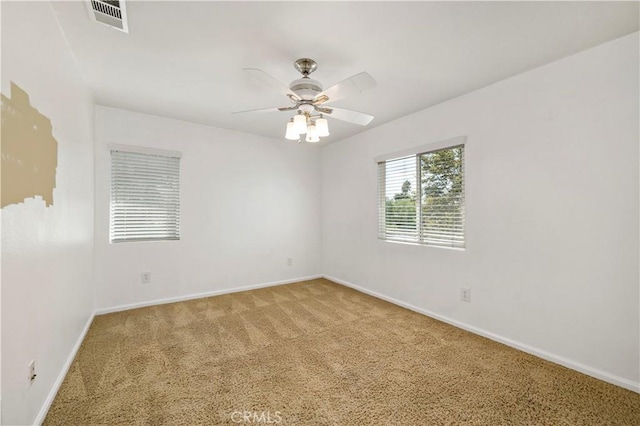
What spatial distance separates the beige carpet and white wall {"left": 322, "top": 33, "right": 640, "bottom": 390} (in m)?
0.26

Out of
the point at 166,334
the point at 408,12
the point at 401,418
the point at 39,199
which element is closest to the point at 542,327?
the point at 401,418

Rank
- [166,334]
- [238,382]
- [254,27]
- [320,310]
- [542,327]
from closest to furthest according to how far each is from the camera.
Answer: [254,27] → [238,382] → [542,327] → [166,334] → [320,310]

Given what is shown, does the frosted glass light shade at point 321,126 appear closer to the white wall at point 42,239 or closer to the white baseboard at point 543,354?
the white wall at point 42,239

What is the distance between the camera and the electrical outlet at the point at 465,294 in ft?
9.39

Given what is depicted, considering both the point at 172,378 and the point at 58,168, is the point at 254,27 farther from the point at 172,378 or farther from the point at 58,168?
the point at 172,378

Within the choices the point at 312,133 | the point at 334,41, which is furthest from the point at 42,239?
the point at 334,41

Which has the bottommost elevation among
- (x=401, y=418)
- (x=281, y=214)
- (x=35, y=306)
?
(x=401, y=418)

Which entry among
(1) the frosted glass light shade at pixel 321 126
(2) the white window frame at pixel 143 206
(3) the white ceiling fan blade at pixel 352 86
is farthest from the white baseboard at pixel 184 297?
(3) the white ceiling fan blade at pixel 352 86

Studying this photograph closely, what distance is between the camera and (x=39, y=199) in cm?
158

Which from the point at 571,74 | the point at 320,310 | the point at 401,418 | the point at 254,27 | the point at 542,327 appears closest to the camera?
the point at 401,418

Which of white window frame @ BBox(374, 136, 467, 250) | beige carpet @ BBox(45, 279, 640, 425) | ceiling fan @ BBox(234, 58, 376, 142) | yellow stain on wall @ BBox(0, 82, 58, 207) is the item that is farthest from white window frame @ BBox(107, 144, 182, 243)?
white window frame @ BBox(374, 136, 467, 250)

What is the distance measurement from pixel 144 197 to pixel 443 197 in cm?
366

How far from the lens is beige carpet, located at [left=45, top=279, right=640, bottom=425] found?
1.67 meters

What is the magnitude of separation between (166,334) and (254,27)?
2.80m
